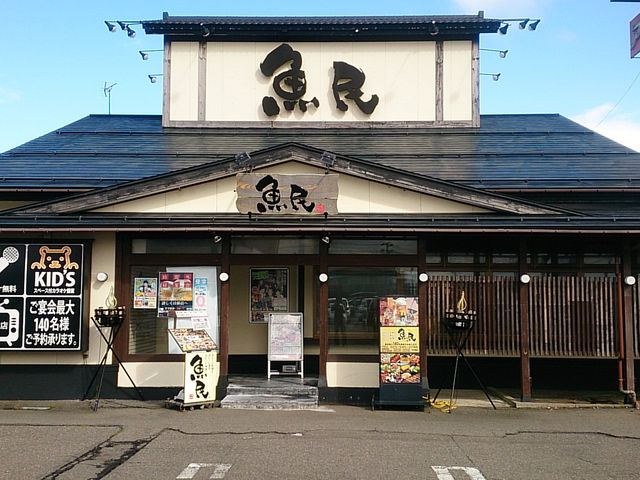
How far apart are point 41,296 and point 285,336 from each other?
14.0 ft

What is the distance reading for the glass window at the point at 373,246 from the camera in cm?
1096

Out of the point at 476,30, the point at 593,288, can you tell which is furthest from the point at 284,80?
the point at 593,288

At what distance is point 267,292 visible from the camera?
Answer: 43.0ft

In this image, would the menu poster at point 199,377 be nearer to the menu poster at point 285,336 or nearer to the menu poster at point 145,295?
the menu poster at point 145,295

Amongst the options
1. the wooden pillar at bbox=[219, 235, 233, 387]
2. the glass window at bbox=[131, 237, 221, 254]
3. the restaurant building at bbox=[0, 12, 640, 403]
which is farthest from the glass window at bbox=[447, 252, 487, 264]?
the glass window at bbox=[131, 237, 221, 254]

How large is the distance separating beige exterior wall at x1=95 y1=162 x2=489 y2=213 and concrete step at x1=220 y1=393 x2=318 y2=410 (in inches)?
125

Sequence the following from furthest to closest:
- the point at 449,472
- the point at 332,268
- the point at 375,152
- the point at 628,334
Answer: the point at 375,152 < the point at 332,268 < the point at 628,334 < the point at 449,472

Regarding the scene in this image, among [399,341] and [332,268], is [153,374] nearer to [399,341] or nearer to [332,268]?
[332,268]

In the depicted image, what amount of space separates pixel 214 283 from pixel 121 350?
1.94m

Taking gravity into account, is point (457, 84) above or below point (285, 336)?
above

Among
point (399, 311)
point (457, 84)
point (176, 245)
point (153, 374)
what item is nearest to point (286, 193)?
point (176, 245)

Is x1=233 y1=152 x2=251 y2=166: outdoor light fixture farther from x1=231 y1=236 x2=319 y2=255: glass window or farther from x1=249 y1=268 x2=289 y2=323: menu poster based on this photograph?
x1=249 y1=268 x2=289 y2=323: menu poster

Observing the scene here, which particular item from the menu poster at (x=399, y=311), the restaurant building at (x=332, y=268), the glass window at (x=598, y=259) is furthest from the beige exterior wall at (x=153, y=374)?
the glass window at (x=598, y=259)

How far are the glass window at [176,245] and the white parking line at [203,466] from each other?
16.1ft
